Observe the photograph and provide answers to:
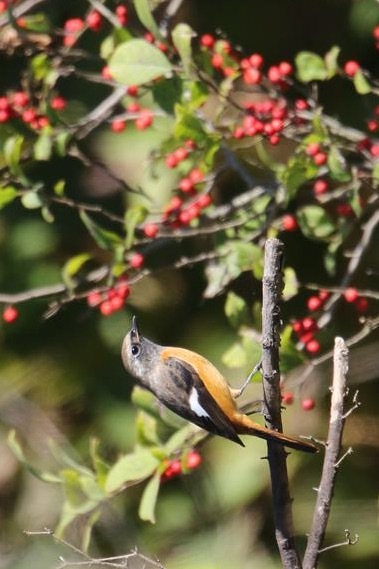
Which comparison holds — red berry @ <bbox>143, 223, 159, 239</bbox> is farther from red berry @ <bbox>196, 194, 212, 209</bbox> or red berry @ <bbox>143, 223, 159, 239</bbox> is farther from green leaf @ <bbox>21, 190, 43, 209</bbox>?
green leaf @ <bbox>21, 190, 43, 209</bbox>

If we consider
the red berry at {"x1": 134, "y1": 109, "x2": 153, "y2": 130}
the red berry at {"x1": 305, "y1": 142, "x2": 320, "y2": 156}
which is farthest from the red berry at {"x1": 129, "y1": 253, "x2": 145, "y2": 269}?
the red berry at {"x1": 305, "y1": 142, "x2": 320, "y2": 156}

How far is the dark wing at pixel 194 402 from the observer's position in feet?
10.5

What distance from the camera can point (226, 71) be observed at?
3.74m

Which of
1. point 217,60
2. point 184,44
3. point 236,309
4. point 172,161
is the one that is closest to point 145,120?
point 172,161

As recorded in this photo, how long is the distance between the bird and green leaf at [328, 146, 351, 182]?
60 centimetres

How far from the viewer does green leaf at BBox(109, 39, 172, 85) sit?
3.58 meters

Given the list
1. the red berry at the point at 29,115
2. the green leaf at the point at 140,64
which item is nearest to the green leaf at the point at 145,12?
the green leaf at the point at 140,64

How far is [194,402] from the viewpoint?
333 centimetres

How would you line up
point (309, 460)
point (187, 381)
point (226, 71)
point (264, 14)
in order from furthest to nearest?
point (264, 14) → point (309, 460) → point (226, 71) → point (187, 381)

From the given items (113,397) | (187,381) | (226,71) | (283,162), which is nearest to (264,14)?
(283,162)

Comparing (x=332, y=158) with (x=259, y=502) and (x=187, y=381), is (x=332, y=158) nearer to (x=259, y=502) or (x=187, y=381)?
(x=187, y=381)

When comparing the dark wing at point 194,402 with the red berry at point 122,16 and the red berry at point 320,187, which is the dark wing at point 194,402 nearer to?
the red berry at point 320,187

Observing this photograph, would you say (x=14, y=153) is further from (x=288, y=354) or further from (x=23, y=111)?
(x=288, y=354)

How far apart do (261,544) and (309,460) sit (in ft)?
1.44
